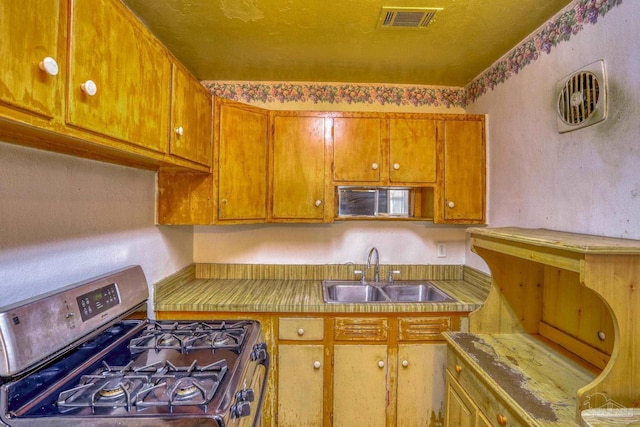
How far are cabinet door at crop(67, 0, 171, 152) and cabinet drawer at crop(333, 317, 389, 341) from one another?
1.32 meters

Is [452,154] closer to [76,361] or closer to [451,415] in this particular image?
[451,415]

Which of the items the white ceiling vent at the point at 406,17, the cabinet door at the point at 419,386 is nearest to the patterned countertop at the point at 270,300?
the cabinet door at the point at 419,386

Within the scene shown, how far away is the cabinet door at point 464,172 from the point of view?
217 centimetres

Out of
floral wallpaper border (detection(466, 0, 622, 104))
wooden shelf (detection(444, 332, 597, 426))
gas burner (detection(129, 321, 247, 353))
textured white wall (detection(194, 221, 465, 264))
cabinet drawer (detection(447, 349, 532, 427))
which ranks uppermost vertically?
floral wallpaper border (detection(466, 0, 622, 104))

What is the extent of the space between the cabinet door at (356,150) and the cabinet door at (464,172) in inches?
18.8

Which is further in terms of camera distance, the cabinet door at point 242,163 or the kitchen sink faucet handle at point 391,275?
the kitchen sink faucet handle at point 391,275

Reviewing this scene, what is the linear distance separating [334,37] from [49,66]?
138 centimetres

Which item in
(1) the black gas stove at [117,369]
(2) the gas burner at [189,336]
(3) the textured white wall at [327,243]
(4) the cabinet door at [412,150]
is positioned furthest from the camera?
(3) the textured white wall at [327,243]

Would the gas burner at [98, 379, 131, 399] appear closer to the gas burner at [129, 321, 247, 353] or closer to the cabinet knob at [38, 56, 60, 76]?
the gas burner at [129, 321, 247, 353]

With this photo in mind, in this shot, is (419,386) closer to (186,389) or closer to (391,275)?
(391,275)

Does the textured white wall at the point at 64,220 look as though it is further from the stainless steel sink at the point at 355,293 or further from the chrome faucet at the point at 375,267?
the chrome faucet at the point at 375,267

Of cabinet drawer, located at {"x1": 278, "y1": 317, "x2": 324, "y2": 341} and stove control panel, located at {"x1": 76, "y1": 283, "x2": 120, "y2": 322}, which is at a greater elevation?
stove control panel, located at {"x1": 76, "y1": 283, "x2": 120, "y2": 322}

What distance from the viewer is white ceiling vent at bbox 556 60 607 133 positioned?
50.6 inches

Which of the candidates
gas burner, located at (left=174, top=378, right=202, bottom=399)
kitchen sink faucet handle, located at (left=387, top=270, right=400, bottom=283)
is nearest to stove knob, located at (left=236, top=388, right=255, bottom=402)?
gas burner, located at (left=174, top=378, right=202, bottom=399)
